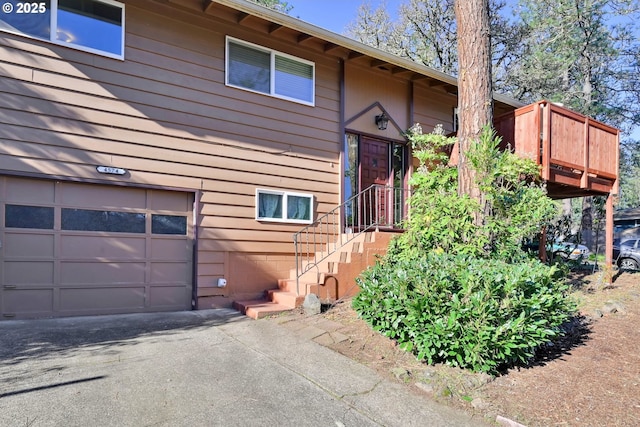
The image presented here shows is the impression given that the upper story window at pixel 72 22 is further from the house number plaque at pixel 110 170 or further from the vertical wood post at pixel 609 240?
the vertical wood post at pixel 609 240

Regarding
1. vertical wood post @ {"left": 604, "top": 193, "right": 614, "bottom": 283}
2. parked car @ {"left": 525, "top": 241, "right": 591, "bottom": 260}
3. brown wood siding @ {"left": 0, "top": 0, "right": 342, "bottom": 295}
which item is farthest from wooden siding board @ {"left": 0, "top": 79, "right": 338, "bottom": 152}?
vertical wood post @ {"left": 604, "top": 193, "right": 614, "bottom": 283}

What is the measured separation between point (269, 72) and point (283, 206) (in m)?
2.38

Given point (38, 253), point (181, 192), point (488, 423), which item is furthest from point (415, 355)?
point (38, 253)

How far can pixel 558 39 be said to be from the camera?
14625 millimetres

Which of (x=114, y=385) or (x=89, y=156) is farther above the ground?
(x=89, y=156)

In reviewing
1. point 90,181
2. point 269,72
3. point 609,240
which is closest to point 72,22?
point 90,181

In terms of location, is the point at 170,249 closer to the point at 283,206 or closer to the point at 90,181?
the point at 90,181

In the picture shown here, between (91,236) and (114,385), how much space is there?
9.74 feet

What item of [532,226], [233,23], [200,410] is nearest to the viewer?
[200,410]

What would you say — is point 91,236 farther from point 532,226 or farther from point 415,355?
point 532,226

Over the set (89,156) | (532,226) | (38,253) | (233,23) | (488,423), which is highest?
(233,23)

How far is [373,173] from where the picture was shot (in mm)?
8242

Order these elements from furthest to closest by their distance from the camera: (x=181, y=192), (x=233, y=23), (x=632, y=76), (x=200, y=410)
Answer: (x=632, y=76) → (x=233, y=23) → (x=181, y=192) → (x=200, y=410)

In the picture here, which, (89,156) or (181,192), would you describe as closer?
(89,156)
